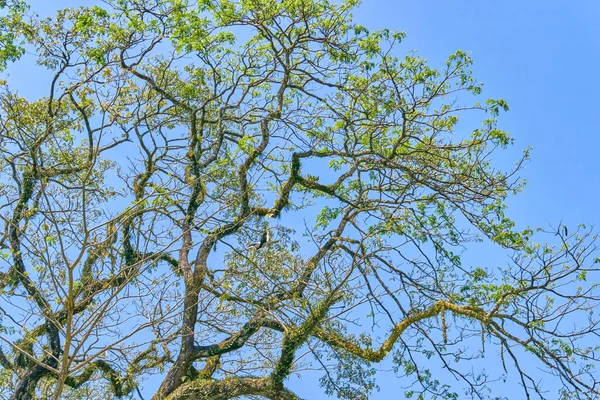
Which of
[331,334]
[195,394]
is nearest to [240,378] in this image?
[195,394]

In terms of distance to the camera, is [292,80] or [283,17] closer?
[283,17]

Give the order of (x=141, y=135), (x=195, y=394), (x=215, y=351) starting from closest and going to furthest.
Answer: (x=195, y=394) < (x=215, y=351) < (x=141, y=135)

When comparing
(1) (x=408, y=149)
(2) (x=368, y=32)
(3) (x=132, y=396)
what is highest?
(2) (x=368, y=32)

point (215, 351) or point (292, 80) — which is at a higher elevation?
point (292, 80)

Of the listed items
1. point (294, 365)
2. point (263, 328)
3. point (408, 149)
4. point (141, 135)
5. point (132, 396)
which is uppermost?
point (408, 149)

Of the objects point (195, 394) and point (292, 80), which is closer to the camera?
point (195, 394)

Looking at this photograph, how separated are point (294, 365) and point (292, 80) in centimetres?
417

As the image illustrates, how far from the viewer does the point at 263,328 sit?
335 inches

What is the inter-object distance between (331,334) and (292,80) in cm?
389

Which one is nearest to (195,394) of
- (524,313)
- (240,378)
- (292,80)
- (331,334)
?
(240,378)

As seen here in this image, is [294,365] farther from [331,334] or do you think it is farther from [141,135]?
[141,135]

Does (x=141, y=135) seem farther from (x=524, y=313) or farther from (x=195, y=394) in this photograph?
(x=524, y=313)

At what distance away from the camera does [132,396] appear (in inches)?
326

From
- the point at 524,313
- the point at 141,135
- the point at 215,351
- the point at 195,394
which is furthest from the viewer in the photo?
the point at 141,135
